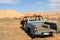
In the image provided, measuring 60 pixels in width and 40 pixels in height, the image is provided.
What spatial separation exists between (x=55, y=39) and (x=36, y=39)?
1.45 metres

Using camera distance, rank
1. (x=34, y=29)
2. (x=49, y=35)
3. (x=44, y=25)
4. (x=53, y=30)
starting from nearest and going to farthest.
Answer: (x=34, y=29) → (x=53, y=30) → (x=49, y=35) → (x=44, y=25)

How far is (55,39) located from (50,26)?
1.90 metres

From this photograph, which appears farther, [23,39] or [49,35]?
[49,35]

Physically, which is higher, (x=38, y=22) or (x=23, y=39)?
(x=38, y=22)

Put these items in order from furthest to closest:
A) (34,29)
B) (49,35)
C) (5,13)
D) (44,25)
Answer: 1. (5,13)
2. (44,25)
3. (49,35)
4. (34,29)

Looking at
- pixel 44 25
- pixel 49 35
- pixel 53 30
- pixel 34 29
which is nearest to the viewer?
pixel 34 29

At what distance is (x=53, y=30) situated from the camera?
10789 millimetres

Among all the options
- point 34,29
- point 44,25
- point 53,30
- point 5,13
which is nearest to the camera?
point 34,29

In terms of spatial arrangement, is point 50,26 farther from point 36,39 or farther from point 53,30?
point 36,39

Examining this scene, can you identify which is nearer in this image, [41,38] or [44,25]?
[41,38]

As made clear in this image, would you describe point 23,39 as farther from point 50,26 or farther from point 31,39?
point 50,26

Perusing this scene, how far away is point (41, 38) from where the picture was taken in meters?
10.7

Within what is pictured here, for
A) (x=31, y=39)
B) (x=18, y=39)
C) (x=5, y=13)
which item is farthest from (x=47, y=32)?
(x=5, y=13)

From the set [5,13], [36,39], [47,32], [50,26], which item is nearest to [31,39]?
[36,39]
